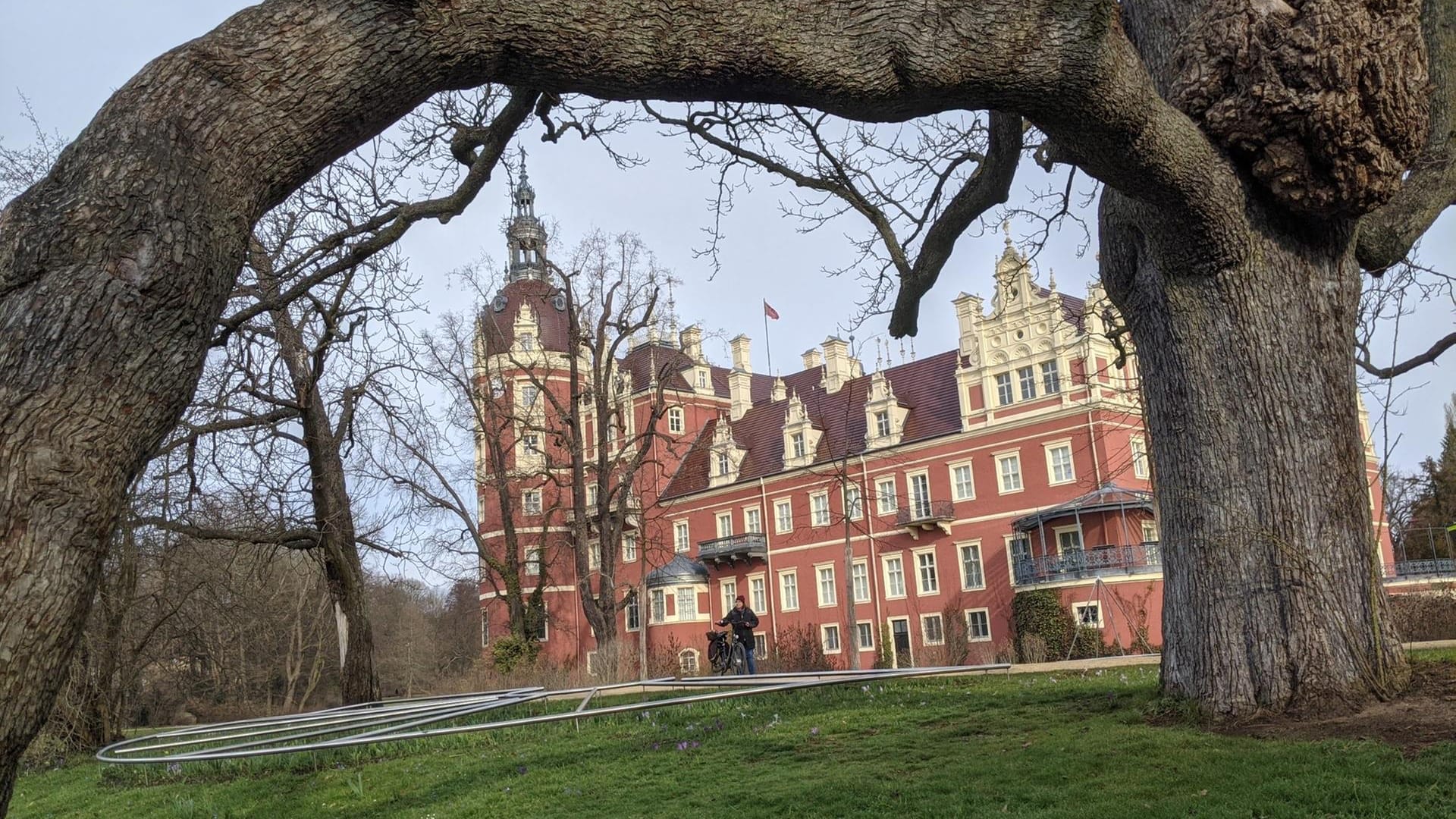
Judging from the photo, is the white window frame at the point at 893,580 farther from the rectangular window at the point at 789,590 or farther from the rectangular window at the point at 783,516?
the rectangular window at the point at 783,516

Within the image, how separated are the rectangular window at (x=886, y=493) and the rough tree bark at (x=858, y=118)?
33.9 meters

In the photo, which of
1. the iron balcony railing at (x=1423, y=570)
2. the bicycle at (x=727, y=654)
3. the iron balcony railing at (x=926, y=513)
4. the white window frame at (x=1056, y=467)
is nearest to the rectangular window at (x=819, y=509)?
the iron balcony railing at (x=926, y=513)

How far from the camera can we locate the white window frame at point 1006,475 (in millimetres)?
36375

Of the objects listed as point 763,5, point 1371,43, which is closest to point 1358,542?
point 1371,43

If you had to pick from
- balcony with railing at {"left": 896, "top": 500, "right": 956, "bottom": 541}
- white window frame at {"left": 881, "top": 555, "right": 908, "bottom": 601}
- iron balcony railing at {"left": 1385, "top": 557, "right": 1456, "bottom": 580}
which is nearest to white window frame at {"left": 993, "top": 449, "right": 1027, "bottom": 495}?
balcony with railing at {"left": 896, "top": 500, "right": 956, "bottom": 541}

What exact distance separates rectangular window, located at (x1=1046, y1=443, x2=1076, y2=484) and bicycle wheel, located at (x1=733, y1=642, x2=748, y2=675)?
60.9 feet

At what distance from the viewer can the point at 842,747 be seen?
7.01m

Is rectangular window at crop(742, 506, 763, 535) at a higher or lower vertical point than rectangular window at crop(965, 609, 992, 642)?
higher

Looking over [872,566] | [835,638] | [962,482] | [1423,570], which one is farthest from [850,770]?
[835,638]

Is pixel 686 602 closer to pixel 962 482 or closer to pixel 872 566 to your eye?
pixel 872 566

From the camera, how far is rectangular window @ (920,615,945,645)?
124 feet

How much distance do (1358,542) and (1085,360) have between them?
28.8 metres

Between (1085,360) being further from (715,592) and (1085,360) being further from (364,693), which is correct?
(364,693)

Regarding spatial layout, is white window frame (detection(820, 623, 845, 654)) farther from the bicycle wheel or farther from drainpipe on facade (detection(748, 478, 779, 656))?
the bicycle wheel
